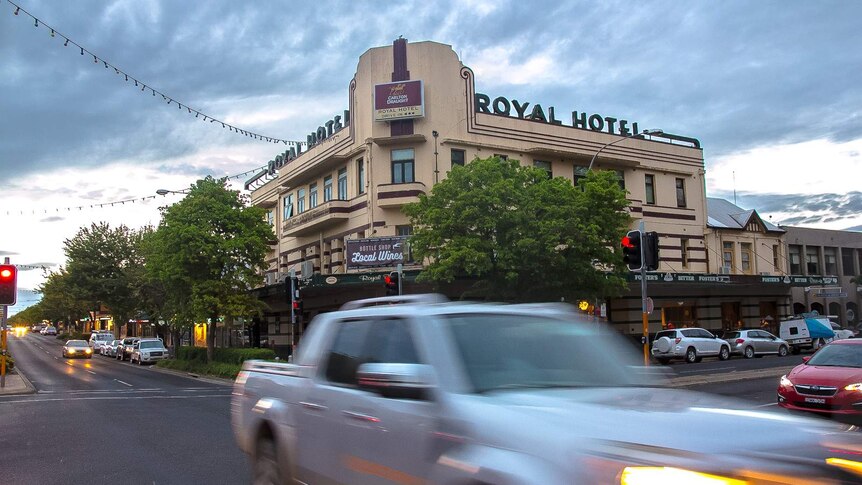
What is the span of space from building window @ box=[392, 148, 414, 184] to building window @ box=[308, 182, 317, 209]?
828 centimetres

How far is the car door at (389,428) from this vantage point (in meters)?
4.41

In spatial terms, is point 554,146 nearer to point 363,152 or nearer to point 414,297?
point 363,152

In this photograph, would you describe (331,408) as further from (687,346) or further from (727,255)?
(727,255)

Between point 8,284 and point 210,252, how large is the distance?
9908mm

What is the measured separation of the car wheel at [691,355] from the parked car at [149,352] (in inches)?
1182

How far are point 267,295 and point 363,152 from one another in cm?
1073

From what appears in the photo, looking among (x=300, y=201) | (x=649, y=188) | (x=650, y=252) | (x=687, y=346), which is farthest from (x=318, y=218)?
(x=650, y=252)

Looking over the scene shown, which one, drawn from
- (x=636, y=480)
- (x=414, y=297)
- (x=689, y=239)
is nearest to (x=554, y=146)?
(x=689, y=239)

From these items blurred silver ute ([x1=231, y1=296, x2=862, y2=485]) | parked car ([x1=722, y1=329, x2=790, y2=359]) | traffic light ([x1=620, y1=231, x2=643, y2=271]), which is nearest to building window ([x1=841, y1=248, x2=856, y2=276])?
parked car ([x1=722, y1=329, x2=790, y2=359])

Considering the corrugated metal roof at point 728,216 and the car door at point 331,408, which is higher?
the corrugated metal roof at point 728,216

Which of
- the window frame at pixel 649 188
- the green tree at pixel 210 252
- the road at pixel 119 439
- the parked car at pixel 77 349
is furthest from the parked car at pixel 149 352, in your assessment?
the window frame at pixel 649 188

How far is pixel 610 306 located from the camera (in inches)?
1645

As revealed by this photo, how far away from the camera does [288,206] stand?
45500 mm

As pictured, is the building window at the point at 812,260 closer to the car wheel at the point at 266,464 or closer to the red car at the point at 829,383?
the red car at the point at 829,383
